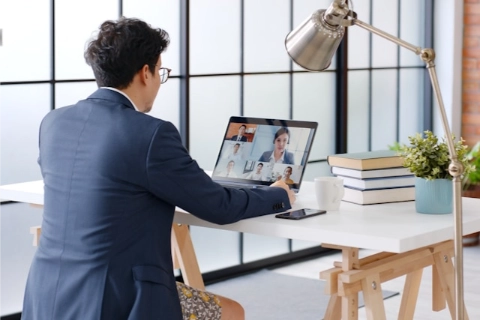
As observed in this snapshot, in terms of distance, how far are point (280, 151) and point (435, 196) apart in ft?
1.80

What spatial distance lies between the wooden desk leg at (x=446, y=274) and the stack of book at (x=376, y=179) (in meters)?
0.30

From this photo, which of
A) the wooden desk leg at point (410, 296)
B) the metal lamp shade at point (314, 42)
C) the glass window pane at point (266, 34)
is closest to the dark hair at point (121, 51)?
the metal lamp shade at point (314, 42)

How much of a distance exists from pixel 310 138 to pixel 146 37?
723mm

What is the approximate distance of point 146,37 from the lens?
93.1 inches

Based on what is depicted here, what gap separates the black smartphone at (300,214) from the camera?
2.52 meters

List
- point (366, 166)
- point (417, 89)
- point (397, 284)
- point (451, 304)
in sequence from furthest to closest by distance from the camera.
A: point (417, 89) → point (397, 284) → point (451, 304) → point (366, 166)

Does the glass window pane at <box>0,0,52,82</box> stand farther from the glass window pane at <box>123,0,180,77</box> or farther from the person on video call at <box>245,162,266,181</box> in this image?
the person on video call at <box>245,162,266,181</box>

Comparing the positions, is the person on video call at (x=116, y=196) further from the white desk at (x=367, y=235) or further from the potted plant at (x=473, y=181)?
the potted plant at (x=473, y=181)

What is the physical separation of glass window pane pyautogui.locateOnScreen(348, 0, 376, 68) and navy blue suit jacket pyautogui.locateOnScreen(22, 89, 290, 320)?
348cm

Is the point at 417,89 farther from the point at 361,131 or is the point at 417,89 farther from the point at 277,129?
the point at 277,129

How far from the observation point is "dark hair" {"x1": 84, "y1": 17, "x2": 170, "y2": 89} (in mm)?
2344

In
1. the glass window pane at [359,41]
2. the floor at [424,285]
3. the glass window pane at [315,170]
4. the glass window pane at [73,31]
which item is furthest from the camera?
the glass window pane at [359,41]

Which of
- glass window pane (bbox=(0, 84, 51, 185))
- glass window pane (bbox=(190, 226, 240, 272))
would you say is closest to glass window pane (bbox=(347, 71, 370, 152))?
glass window pane (bbox=(190, 226, 240, 272))

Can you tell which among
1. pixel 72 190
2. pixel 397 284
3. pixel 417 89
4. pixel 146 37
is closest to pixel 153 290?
pixel 72 190
